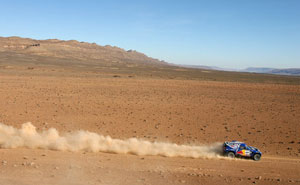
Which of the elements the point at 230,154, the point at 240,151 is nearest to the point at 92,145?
the point at 230,154

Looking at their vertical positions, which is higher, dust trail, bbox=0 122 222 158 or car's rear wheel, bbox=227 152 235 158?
dust trail, bbox=0 122 222 158

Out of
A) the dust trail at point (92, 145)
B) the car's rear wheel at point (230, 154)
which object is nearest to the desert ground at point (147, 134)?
the dust trail at point (92, 145)

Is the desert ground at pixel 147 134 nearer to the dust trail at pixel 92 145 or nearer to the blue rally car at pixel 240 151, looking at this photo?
the dust trail at pixel 92 145

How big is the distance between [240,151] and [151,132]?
20.7ft

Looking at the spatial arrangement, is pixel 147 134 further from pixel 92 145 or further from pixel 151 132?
pixel 92 145

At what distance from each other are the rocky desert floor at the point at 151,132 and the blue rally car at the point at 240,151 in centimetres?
36

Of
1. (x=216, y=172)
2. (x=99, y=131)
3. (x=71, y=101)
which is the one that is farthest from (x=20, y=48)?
(x=216, y=172)

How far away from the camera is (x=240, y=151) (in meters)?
12.8

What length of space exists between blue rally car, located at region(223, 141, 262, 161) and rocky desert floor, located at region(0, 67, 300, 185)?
0.36 meters

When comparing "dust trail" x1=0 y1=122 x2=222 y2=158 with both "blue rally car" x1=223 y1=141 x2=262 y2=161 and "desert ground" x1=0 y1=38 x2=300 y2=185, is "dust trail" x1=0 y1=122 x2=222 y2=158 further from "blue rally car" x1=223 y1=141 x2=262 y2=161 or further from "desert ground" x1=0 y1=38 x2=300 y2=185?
"blue rally car" x1=223 y1=141 x2=262 y2=161

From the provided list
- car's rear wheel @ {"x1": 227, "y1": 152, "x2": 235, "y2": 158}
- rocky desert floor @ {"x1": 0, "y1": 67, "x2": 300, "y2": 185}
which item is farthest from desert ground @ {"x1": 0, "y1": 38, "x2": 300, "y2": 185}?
car's rear wheel @ {"x1": 227, "y1": 152, "x2": 235, "y2": 158}

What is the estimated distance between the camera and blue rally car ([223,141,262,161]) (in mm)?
12641

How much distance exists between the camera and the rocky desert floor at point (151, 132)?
9445 mm

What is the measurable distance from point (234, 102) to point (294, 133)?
10866 millimetres
